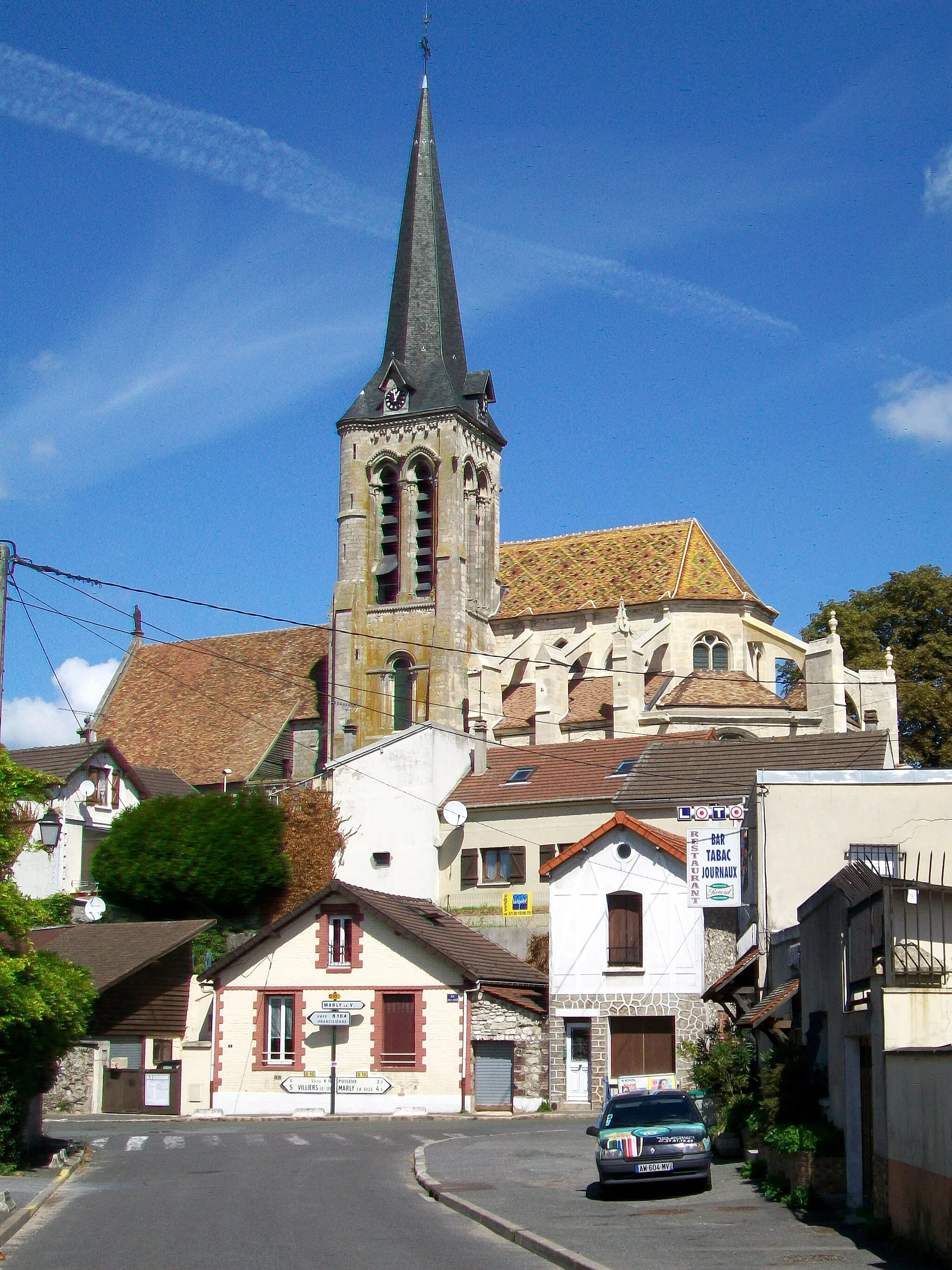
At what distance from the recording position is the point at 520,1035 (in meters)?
33.7

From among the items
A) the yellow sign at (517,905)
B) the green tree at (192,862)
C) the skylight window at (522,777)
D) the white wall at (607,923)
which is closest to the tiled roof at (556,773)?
the skylight window at (522,777)

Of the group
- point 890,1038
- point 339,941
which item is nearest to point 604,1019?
point 339,941

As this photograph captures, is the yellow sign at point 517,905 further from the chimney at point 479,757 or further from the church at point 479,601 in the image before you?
the church at point 479,601

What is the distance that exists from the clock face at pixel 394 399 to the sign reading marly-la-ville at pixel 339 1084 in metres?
37.2

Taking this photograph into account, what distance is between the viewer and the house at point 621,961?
32.8 m

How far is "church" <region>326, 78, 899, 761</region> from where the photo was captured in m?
55.3

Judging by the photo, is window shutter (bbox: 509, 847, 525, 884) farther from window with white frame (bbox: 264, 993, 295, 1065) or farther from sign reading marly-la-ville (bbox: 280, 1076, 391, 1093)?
sign reading marly-la-ville (bbox: 280, 1076, 391, 1093)

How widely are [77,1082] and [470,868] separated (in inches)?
491

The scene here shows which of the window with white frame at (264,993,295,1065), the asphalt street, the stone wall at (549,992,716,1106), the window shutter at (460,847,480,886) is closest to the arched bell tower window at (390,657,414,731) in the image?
the window shutter at (460,847,480,886)

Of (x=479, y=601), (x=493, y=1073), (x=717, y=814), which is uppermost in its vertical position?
(x=479, y=601)

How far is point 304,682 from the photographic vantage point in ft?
218

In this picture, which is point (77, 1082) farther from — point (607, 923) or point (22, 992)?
point (22, 992)

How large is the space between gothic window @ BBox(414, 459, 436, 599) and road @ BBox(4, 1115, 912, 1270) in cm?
3984

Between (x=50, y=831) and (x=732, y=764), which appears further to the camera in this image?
(x=732, y=764)
